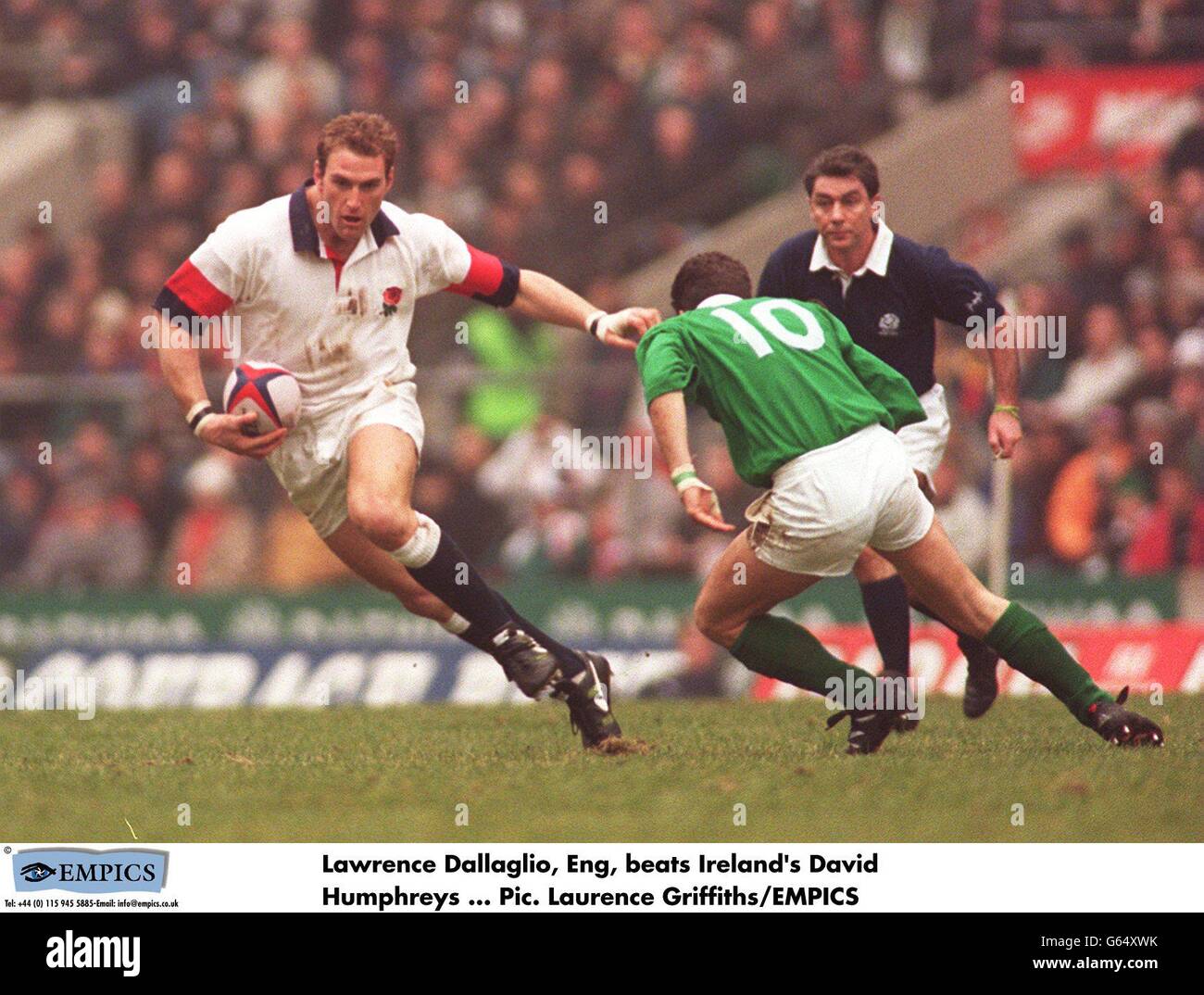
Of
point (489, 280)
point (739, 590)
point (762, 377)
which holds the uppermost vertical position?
point (489, 280)

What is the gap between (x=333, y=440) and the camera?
8.73 m

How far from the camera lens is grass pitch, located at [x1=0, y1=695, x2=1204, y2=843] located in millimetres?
7363

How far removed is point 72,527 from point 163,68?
6762mm

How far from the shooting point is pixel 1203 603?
47.6 ft

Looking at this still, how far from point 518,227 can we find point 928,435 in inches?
373

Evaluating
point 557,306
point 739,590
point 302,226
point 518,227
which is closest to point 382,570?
point 557,306

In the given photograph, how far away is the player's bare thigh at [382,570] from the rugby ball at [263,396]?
2.15ft

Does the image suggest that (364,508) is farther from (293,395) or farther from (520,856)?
(520,856)

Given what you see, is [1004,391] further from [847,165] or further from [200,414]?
[200,414]

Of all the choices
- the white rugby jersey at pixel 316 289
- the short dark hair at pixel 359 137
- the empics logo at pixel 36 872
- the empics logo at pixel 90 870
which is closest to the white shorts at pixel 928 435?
the white rugby jersey at pixel 316 289

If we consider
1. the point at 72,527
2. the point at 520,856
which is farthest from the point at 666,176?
the point at 520,856

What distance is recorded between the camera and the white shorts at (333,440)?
28.6 feet

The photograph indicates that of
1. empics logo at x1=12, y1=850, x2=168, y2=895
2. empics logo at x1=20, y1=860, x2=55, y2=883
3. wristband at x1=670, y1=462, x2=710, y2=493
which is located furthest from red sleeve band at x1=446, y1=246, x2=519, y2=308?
empics logo at x1=20, y1=860, x2=55, y2=883

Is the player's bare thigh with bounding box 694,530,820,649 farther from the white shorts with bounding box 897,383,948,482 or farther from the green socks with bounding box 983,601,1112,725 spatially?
the white shorts with bounding box 897,383,948,482
